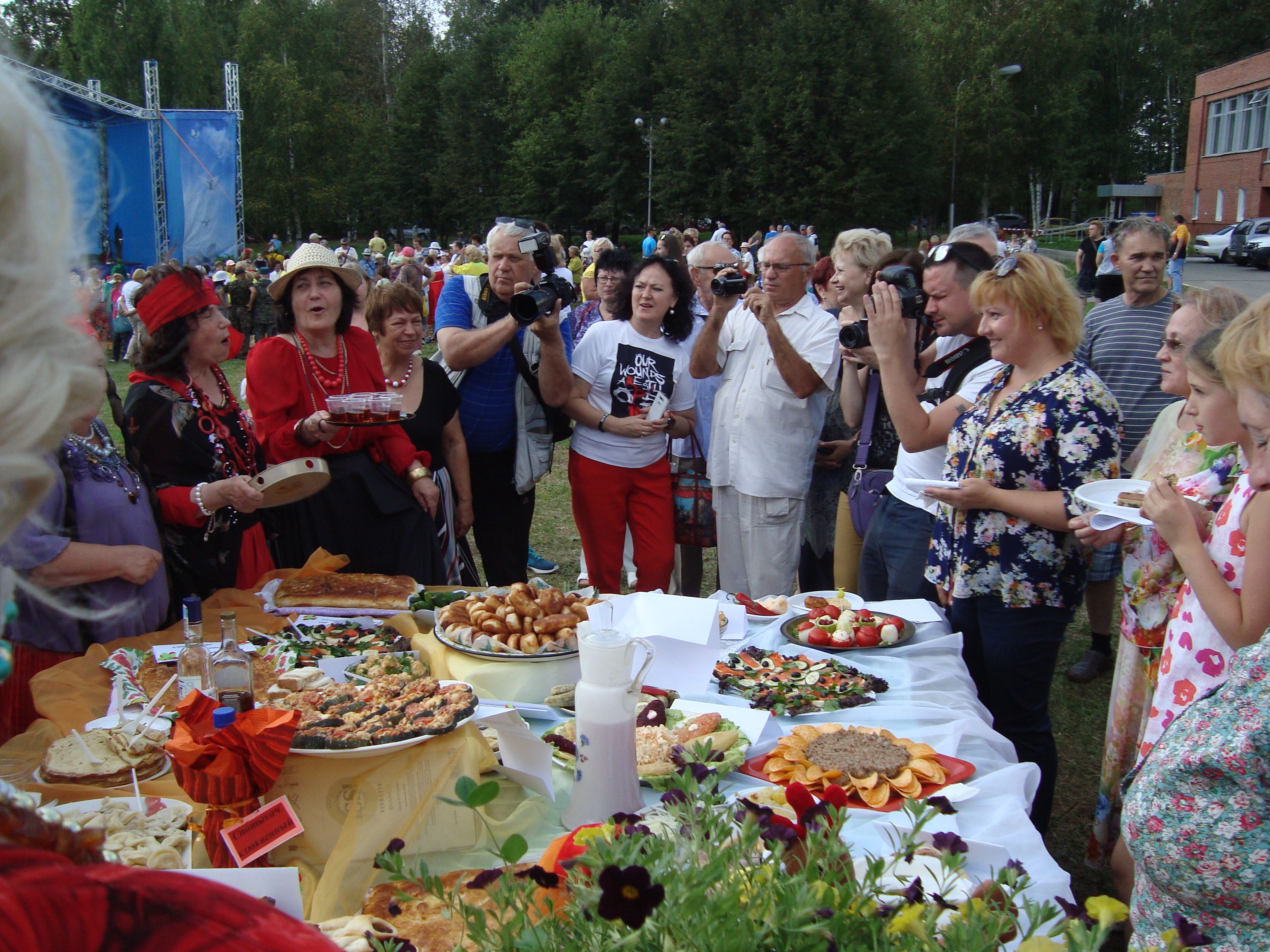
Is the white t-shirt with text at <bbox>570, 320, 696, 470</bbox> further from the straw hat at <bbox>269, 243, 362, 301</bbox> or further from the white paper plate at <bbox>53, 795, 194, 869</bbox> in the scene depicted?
the white paper plate at <bbox>53, 795, 194, 869</bbox>

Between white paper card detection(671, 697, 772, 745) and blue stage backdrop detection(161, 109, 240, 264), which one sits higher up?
blue stage backdrop detection(161, 109, 240, 264)

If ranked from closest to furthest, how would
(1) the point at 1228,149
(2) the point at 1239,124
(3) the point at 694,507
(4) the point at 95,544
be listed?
(4) the point at 95,544 < (3) the point at 694,507 < (2) the point at 1239,124 < (1) the point at 1228,149

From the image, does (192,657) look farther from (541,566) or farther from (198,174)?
(198,174)

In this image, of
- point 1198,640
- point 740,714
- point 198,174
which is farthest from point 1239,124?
point 740,714

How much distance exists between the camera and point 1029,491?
2.47 meters

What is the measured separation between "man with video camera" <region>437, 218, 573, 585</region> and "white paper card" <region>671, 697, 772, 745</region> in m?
1.90

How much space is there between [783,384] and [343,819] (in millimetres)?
2614

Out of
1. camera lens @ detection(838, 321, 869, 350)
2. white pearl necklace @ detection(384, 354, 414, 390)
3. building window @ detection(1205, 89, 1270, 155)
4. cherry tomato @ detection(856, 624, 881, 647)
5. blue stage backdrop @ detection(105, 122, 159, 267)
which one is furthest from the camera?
building window @ detection(1205, 89, 1270, 155)

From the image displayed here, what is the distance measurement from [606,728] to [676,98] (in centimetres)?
3584

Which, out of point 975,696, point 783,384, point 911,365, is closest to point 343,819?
point 975,696

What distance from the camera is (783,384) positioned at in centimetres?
374

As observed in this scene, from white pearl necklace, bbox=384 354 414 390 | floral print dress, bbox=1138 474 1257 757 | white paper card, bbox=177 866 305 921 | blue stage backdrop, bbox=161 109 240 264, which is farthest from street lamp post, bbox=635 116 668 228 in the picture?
white paper card, bbox=177 866 305 921

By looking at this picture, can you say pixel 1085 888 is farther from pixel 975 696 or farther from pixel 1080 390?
pixel 1080 390

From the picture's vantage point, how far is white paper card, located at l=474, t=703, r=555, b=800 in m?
1.71
